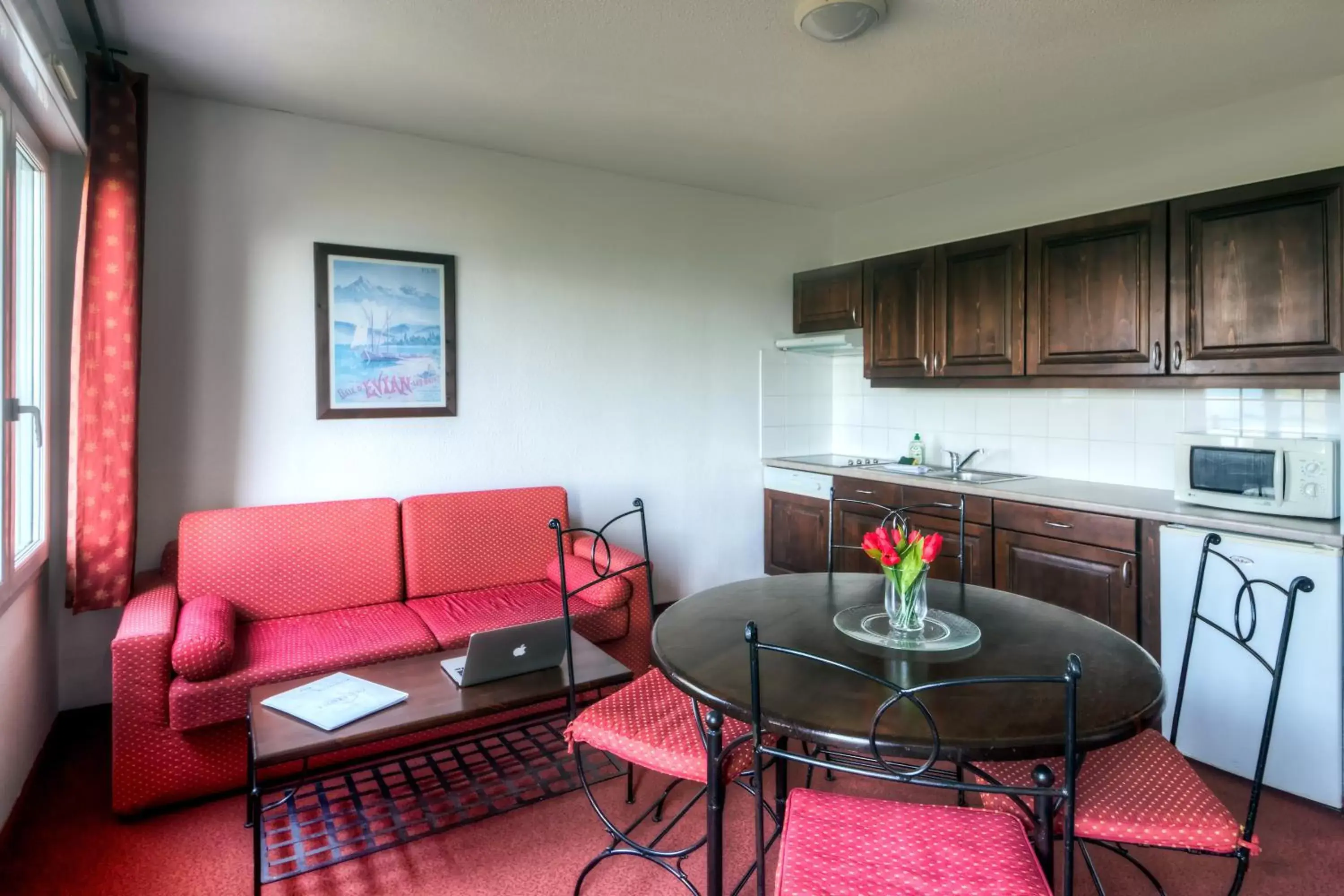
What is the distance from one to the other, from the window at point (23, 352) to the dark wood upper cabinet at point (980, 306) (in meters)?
3.46

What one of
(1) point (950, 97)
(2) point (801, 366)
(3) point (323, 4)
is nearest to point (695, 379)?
(2) point (801, 366)

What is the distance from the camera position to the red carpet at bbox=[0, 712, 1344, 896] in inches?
76.4

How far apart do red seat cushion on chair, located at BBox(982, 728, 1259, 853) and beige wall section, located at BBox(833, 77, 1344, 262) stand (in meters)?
2.35

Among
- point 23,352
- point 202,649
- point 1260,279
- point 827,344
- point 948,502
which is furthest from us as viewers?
point 827,344

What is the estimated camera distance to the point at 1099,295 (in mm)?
3016

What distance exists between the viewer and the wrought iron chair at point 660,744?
1587mm

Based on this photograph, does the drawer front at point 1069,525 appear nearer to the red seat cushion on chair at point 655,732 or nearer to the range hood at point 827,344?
the range hood at point 827,344

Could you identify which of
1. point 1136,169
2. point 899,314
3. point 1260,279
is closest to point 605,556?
point 899,314

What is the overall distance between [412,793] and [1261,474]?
9.59 feet

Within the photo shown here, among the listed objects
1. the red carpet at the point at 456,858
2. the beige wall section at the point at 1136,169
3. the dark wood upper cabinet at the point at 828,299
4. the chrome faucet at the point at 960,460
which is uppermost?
the beige wall section at the point at 1136,169

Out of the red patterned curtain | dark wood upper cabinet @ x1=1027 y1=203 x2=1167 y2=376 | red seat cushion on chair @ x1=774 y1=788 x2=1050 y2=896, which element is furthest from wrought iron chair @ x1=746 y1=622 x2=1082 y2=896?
the red patterned curtain

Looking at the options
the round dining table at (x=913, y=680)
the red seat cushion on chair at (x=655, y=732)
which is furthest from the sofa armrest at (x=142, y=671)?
the round dining table at (x=913, y=680)

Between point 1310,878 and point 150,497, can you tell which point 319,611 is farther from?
point 1310,878

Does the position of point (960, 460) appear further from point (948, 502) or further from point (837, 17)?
point (837, 17)
